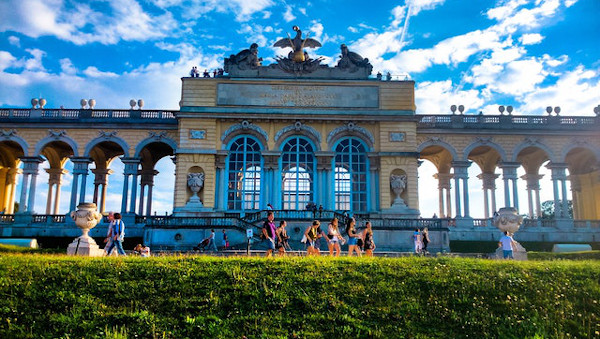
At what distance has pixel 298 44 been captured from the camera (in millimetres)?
36094

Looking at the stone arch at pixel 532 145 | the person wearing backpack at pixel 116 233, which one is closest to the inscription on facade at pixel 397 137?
the stone arch at pixel 532 145

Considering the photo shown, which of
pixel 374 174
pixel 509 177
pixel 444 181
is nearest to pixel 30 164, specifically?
pixel 374 174

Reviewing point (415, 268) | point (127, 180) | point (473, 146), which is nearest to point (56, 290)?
point (415, 268)

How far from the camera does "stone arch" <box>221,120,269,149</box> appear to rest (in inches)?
1352

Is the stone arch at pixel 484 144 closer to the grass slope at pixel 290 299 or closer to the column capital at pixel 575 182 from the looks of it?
the column capital at pixel 575 182

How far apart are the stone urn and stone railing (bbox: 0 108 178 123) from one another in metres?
18.2

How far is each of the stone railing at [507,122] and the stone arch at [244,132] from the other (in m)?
11.3

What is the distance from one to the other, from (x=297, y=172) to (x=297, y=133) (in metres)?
2.65

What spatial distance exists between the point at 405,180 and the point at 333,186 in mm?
4773

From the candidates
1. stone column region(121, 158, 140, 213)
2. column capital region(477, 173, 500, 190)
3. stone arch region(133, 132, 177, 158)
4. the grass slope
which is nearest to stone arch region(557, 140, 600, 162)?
column capital region(477, 173, 500, 190)

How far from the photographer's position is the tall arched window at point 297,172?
3428 cm

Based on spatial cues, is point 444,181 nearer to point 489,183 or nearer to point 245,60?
point 489,183

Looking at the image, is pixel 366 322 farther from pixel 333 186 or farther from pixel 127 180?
pixel 127 180

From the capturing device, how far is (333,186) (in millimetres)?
34281
